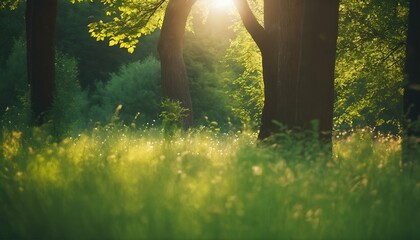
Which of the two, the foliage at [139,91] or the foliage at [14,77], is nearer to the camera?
the foliage at [139,91]

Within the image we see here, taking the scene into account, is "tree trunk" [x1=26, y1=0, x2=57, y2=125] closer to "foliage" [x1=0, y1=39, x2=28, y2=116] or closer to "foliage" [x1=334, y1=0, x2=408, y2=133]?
"foliage" [x1=334, y1=0, x2=408, y2=133]

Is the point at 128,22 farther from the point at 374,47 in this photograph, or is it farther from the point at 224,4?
the point at 374,47

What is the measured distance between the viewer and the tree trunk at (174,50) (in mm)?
16250

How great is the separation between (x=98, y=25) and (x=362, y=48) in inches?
337

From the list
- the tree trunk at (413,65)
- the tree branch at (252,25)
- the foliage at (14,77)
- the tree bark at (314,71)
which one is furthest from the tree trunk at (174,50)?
the foliage at (14,77)

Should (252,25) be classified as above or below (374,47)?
below

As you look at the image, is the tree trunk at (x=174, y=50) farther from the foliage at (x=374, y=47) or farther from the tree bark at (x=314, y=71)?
the tree bark at (x=314, y=71)

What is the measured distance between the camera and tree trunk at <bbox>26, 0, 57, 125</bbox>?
39.7 feet

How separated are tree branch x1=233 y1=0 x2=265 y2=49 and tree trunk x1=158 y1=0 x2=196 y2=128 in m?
3.91

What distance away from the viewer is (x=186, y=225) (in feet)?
14.5

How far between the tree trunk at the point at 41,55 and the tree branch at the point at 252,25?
4.54m

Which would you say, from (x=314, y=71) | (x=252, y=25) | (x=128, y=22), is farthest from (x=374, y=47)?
(x=314, y=71)

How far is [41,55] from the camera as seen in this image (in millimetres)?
12195

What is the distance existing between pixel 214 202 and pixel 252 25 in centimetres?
831
